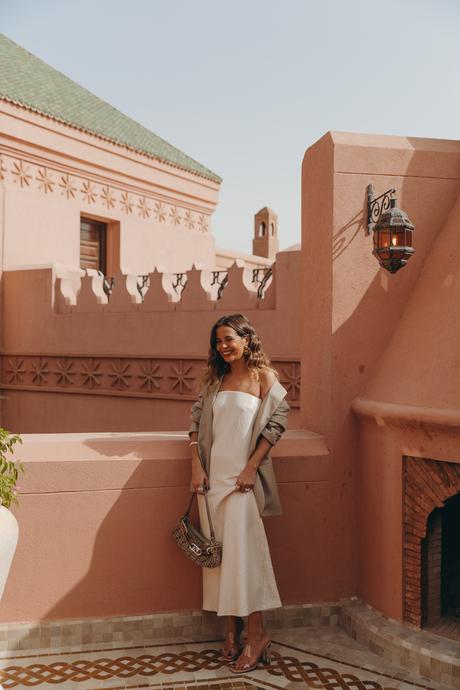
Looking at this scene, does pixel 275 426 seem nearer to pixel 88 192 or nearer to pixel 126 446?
pixel 126 446

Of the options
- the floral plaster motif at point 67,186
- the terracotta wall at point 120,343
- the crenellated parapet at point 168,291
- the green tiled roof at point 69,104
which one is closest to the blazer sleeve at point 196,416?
the terracotta wall at point 120,343

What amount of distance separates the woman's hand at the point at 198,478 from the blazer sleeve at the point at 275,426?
46cm

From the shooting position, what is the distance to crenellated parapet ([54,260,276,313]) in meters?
9.16

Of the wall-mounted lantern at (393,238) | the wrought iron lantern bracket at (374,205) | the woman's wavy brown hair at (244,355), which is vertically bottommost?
the woman's wavy brown hair at (244,355)

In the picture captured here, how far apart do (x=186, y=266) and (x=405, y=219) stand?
12540 millimetres

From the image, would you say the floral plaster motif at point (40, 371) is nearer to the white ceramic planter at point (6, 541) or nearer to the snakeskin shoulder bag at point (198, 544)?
the snakeskin shoulder bag at point (198, 544)

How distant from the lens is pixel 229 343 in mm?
3922

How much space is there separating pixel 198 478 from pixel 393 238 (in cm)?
202

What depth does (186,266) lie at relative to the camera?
16.5 meters

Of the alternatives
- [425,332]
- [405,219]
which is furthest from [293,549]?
[405,219]

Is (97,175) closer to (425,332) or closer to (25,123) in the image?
(25,123)

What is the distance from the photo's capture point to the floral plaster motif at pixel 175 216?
16.1 metres

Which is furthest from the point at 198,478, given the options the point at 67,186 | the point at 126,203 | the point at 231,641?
the point at 126,203

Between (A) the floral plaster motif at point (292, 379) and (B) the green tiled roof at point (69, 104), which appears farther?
(B) the green tiled roof at point (69, 104)
